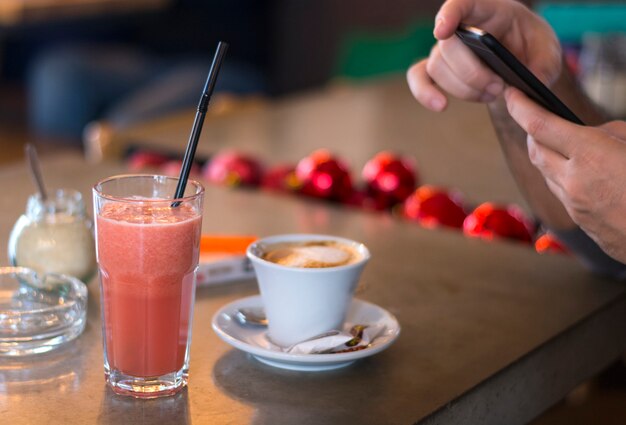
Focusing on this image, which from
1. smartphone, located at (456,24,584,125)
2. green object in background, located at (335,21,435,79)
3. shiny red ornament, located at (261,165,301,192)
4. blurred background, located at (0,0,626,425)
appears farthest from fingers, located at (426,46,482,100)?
green object in background, located at (335,21,435,79)

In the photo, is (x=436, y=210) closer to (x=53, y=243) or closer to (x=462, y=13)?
(x=462, y=13)

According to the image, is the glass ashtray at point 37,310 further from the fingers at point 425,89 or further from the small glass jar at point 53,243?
the fingers at point 425,89

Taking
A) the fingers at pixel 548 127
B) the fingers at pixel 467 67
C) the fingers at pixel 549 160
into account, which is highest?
the fingers at pixel 467 67

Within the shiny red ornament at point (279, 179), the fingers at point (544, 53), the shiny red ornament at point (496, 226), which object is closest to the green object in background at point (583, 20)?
the shiny red ornament at point (279, 179)

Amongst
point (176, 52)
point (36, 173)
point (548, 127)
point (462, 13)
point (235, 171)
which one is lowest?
point (176, 52)

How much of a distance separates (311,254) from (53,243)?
0.33 meters

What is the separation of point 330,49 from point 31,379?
4729 millimetres

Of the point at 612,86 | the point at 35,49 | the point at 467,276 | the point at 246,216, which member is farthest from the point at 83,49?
the point at 467,276

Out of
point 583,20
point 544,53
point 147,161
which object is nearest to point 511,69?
point 544,53

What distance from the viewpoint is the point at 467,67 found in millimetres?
1146

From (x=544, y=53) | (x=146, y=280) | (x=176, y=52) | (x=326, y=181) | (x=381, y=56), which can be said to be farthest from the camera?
(x=176, y=52)

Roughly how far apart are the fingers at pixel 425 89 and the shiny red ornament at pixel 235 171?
1.98ft

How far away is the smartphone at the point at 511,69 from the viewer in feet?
3.12

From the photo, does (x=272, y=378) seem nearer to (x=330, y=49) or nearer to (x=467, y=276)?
(x=467, y=276)
